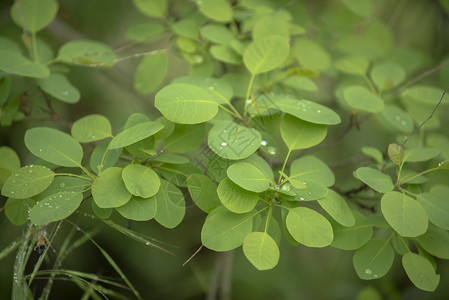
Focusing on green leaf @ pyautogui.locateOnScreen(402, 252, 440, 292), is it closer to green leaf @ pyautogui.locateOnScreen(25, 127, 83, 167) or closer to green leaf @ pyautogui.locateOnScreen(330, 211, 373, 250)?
green leaf @ pyautogui.locateOnScreen(330, 211, 373, 250)

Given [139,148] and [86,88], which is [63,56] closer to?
[139,148]

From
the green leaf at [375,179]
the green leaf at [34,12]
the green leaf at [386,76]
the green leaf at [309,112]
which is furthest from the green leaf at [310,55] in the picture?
the green leaf at [34,12]

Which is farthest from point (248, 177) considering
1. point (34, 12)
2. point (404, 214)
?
point (34, 12)

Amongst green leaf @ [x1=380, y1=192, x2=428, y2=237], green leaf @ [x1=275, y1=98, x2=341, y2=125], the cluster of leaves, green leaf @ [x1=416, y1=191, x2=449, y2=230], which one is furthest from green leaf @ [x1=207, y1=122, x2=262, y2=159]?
green leaf @ [x1=416, y1=191, x2=449, y2=230]

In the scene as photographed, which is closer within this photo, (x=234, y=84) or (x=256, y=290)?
(x=234, y=84)

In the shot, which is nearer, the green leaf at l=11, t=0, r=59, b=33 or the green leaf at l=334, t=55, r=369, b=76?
the green leaf at l=11, t=0, r=59, b=33

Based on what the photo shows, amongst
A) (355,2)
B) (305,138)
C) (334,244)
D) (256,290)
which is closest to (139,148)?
(305,138)

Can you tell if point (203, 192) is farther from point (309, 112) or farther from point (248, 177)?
point (309, 112)
